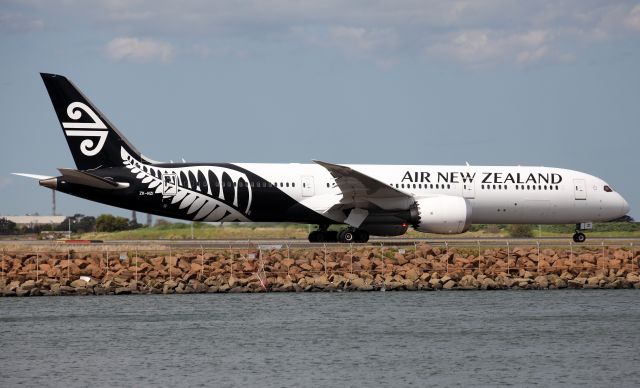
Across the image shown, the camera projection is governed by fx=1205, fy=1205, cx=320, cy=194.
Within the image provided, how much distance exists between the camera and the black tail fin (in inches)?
1975

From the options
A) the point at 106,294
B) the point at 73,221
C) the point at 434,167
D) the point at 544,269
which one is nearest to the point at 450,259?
the point at 544,269

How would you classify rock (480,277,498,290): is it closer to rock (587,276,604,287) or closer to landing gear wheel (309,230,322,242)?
rock (587,276,604,287)

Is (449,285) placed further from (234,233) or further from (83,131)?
(234,233)

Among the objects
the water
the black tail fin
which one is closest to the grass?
the black tail fin

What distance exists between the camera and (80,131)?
50.2 metres

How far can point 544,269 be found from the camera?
44.9 meters

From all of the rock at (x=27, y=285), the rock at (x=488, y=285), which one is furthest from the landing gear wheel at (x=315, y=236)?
the rock at (x=27, y=285)

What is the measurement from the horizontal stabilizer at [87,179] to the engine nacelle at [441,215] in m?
12.3

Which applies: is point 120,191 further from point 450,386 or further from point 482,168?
point 450,386

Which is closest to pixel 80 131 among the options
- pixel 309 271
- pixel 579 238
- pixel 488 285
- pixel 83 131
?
pixel 83 131

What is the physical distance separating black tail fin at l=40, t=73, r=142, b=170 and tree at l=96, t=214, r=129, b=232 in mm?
24500

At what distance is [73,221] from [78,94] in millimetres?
35241

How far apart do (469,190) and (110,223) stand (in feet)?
100.0

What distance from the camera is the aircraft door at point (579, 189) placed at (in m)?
53.9
